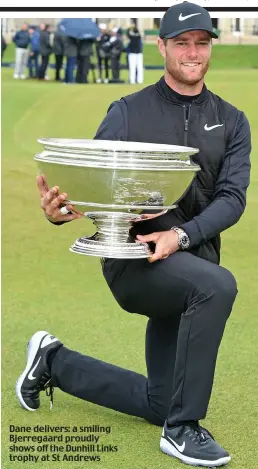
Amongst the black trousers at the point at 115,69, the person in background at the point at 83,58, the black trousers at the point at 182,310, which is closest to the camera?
the black trousers at the point at 182,310

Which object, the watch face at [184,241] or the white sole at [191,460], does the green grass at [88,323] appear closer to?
the white sole at [191,460]

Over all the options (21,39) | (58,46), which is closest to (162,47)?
(58,46)

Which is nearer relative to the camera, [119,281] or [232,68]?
[119,281]

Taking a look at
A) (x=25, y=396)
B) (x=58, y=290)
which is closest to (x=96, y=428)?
(x=25, y=396)

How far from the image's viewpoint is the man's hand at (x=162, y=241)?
3832 millimetres

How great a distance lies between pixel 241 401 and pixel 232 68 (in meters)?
13.3

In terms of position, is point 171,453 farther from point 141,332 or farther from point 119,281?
point 141,332

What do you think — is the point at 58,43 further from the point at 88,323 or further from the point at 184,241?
the point at 184,241

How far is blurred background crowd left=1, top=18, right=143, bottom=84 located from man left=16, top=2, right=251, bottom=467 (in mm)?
14118

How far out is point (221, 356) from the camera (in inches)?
214

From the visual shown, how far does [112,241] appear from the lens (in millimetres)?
3855

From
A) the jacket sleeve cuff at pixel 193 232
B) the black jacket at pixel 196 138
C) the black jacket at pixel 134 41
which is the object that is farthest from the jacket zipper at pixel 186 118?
the black jacket at pixel 134 41

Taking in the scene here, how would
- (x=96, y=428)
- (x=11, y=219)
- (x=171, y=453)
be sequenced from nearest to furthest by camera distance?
(x=171, y=453) → (x=96, y=428) → (x=11, y=219)

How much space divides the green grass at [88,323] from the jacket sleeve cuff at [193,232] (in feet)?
2.62
